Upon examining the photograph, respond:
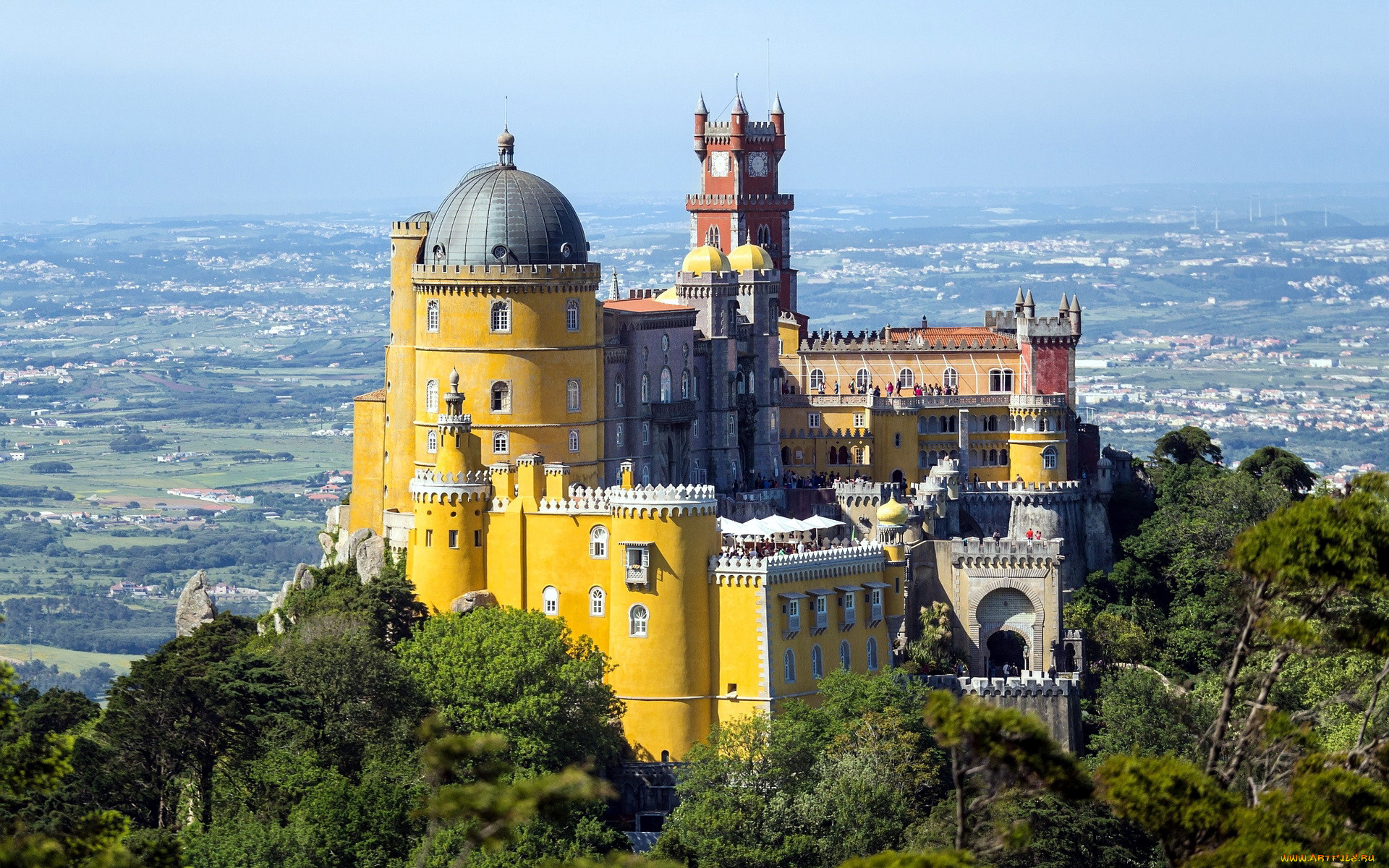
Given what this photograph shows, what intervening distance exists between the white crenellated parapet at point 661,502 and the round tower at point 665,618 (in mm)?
26

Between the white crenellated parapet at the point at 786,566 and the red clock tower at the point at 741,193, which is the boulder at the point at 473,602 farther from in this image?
the red clock tower at the point at 741,193

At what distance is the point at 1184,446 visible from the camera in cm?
14100

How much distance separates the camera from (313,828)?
89.7 m

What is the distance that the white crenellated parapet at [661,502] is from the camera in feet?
328

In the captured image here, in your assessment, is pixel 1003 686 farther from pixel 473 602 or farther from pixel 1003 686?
pixel 473 602

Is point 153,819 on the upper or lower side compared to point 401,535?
lower

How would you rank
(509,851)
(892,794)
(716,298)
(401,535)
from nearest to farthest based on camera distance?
1. (509,851)
2. (892,794)
3. (401,535)
4. (716,298)

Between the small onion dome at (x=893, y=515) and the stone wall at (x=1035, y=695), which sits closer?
the stone wall at (x=1035, y=695)

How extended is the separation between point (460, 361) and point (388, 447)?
6.28 m

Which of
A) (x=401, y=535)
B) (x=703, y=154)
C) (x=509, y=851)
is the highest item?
(x=703, y=154)

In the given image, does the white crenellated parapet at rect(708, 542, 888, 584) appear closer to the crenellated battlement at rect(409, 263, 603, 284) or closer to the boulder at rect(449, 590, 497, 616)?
the boulder at rect(449, 590, 497, 616)

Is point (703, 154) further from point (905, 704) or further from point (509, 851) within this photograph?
point (509, 851)

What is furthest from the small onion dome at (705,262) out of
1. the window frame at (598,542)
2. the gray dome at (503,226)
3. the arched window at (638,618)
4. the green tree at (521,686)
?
the green tree at (521,686)

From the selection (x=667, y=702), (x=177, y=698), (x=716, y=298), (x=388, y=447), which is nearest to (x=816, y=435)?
(x=716, y=298)
